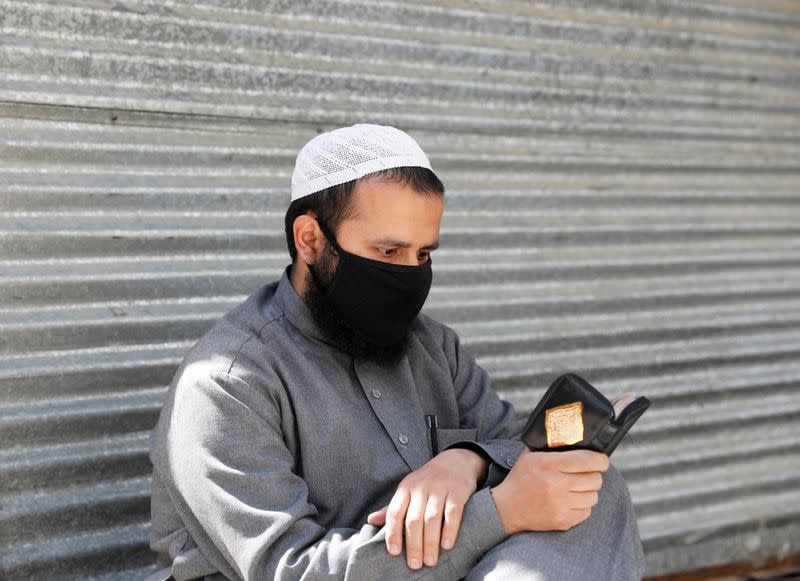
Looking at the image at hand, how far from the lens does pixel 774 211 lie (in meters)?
4.52

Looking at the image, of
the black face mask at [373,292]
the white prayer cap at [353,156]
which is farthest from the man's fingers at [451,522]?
the white prayer cap at [353,156]

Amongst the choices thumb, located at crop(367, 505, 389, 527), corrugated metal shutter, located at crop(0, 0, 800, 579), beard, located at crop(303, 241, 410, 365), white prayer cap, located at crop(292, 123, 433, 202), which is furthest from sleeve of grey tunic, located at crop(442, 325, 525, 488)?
corrugated metal shutter, located at crop(0, 0, 800, 579)

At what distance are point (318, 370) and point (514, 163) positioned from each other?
5.59 ft

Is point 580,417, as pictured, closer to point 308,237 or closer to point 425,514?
point 425,514

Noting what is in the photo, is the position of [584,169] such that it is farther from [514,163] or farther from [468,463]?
[468,463]

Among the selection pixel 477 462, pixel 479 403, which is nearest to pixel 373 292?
pixel 477 462

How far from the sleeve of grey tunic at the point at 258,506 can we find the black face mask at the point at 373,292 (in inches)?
13.4

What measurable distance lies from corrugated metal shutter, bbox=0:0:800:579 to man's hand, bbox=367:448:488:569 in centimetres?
123

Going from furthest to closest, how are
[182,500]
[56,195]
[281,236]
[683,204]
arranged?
[683,204], [281,236], [56,195], [182,500]

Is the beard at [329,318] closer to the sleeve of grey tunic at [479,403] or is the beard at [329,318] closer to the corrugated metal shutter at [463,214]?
the sleeve of grey tunic at [479,403]

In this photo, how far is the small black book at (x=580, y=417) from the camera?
85.6 inches

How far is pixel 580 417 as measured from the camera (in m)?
2.18

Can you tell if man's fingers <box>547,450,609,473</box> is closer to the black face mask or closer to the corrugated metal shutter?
the black face mask

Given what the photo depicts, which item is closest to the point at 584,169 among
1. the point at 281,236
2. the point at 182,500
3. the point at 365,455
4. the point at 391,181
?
the point at 281,236
